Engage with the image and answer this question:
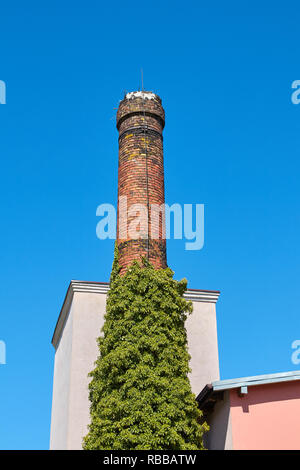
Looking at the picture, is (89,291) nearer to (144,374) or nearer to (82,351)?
(82,351)

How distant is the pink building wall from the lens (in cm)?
1241

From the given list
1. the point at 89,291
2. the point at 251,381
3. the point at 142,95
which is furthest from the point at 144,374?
the point at 142,95

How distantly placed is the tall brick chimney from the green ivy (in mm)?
1080

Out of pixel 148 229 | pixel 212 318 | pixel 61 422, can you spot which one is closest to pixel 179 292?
pixel 148 229

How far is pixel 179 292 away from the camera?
14312 mm

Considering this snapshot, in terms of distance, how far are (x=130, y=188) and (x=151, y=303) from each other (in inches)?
150

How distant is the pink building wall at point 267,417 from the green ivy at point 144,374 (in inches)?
34.5

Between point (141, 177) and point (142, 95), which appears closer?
point (141, 177)

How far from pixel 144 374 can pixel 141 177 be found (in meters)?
5.78

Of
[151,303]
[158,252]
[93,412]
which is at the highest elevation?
[158,252]

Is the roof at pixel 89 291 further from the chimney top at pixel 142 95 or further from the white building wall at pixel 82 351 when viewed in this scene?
the chimney top at pixel 142 95

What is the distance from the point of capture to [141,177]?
16.0 metres
